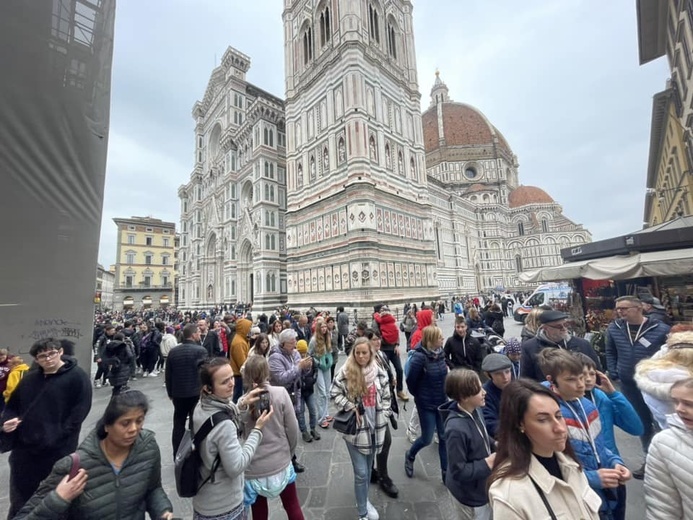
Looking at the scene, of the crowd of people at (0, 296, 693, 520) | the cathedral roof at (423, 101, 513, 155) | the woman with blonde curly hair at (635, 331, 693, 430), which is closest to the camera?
the crowd of people at (0, 296, 693, 520)

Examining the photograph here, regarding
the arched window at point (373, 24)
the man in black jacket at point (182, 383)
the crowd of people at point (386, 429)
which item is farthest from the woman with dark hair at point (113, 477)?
the arched window at point (373, 24)

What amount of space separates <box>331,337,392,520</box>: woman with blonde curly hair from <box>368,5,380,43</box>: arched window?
2623 cm

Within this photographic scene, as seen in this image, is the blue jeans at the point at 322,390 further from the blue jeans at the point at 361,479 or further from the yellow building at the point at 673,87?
the yellow building at the point at 673,87

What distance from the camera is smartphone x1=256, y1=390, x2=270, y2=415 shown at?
2202mm

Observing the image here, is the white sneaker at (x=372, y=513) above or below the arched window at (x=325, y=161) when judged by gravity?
below

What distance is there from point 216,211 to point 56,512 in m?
37.5

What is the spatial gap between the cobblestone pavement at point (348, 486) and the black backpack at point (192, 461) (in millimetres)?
1601

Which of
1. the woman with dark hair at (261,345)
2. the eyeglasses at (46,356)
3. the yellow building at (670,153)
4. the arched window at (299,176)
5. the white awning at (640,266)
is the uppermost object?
the arched window at (299,176)

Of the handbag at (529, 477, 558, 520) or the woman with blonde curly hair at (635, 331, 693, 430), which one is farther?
the woman with blonde curly hair at (635, 331, 693, 430)

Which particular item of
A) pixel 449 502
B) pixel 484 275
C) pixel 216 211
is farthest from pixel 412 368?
pixel 484 275

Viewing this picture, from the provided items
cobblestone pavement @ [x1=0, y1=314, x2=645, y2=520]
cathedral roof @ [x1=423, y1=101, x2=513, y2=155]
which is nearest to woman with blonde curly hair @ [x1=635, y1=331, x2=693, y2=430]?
cobblestone pavement @ [x1=0, y1=314, x2=645, y2=520]

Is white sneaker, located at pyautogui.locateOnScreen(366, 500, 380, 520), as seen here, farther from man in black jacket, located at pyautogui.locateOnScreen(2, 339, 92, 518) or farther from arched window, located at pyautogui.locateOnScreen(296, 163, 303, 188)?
arched window, located at pyautogui.locateOnScreen(296, 163, 303, 188)

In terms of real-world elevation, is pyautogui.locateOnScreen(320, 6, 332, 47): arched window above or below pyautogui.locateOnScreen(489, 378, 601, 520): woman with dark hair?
above

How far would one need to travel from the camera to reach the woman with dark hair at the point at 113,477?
4.68ft
